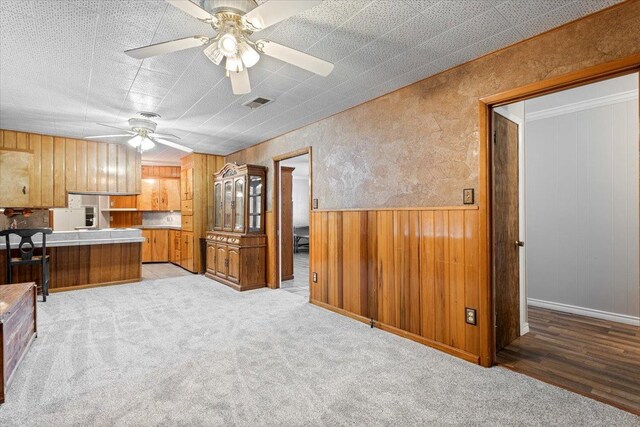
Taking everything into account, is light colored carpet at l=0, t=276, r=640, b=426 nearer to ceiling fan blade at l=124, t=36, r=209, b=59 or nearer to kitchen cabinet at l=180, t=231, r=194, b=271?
ceiling fan blade at l=124, t=36, r=209, b=59

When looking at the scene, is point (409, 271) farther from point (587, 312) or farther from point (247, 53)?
point (587, 312)

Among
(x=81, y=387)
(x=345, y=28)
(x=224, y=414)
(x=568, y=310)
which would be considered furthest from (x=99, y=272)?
(x=568, y=310)

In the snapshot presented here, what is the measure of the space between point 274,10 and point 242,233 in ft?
13.3

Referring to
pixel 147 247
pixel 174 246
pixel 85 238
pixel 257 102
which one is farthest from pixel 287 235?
pixel 147 247

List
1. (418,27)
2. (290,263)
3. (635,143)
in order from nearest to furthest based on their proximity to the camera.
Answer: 1. (418,27)
2. (635,143)
3. (290,263)

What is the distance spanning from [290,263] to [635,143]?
4.90 metres

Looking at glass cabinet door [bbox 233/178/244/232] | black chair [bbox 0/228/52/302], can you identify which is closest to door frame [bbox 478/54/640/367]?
glass cabinet door [bbox 233/178/244/232]

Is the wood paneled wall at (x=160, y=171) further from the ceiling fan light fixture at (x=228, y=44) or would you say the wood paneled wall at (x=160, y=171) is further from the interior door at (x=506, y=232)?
the interior door at (x=506, y=232)

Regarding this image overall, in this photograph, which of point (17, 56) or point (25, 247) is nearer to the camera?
point (17, 56)

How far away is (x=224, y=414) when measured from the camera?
1.93 meters

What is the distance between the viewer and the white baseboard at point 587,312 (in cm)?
351

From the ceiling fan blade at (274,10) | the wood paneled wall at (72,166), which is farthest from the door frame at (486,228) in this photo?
the wood paneled wall at (72,166)

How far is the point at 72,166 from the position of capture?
5.46 metres

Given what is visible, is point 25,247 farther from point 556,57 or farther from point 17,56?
point 556,57
